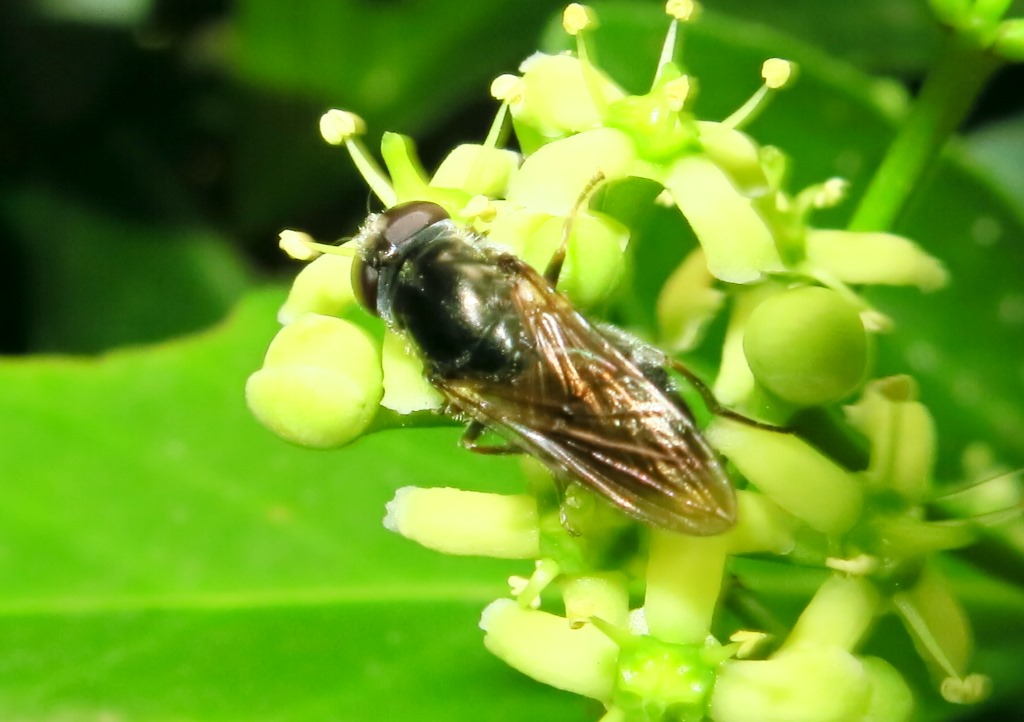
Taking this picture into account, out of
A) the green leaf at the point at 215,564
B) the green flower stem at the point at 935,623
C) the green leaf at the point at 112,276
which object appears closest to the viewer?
the green flower stem at the point at 935,623

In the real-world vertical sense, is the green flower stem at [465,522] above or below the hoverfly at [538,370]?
below

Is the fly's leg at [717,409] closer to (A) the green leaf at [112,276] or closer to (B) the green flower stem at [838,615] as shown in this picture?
(B) the green flower stem at [838,615]

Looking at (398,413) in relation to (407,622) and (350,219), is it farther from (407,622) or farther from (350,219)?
(350,219)

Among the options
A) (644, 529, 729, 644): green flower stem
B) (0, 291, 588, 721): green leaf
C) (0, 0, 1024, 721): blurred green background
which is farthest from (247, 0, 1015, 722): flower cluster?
(0, 291, 588, 721): green leaf

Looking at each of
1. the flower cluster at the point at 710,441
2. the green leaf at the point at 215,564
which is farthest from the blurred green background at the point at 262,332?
the flower cluster at the point at 710,441

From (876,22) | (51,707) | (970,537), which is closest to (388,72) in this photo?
(876,22)

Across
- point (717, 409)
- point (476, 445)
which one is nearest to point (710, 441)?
point (717, 409)

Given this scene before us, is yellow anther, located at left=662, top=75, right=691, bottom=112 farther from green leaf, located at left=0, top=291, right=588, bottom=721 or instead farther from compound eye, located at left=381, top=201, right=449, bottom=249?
green leaf, located at left=0, top=291, right=588, bottom=721

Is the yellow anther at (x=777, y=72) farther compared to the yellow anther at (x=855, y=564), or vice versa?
the yellow anther at (x=777, y=72)
